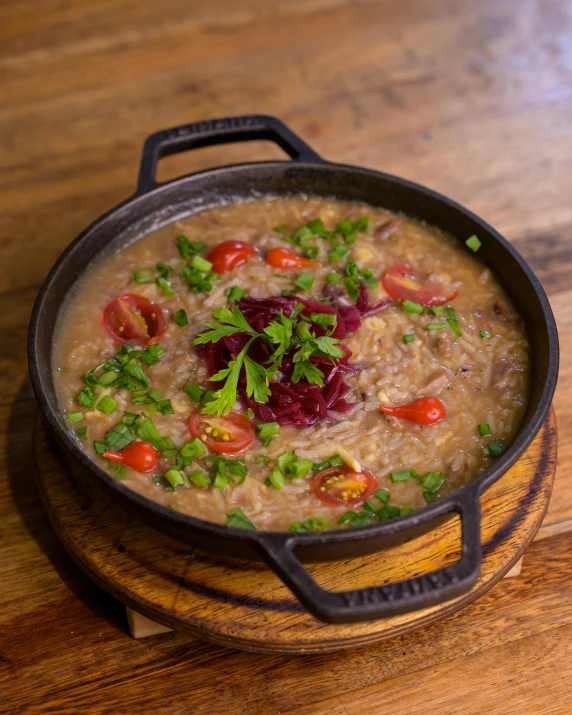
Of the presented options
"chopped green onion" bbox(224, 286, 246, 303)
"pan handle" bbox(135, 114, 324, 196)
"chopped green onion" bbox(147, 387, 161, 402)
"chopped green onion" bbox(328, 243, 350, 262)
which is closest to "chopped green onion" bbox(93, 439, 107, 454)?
"chopped green onion" bbox(147, 387, 161, 402)

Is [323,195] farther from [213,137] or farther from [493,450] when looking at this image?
[493,450]

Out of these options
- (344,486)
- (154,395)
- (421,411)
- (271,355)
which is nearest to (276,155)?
(271,355)

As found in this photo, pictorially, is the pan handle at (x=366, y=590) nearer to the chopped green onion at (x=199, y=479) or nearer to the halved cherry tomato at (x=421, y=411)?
the chopped green onion at (x=199, y=479)

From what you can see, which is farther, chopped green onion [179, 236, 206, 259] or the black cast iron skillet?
chopped green onion [179, 236, 206, 259]

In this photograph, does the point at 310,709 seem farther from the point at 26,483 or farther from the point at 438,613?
the point at 26,483

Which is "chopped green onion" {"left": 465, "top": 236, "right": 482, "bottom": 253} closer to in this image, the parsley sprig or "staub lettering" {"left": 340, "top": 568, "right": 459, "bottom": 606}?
the parsley sprig

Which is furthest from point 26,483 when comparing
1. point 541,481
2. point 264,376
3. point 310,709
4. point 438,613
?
point 541,481
